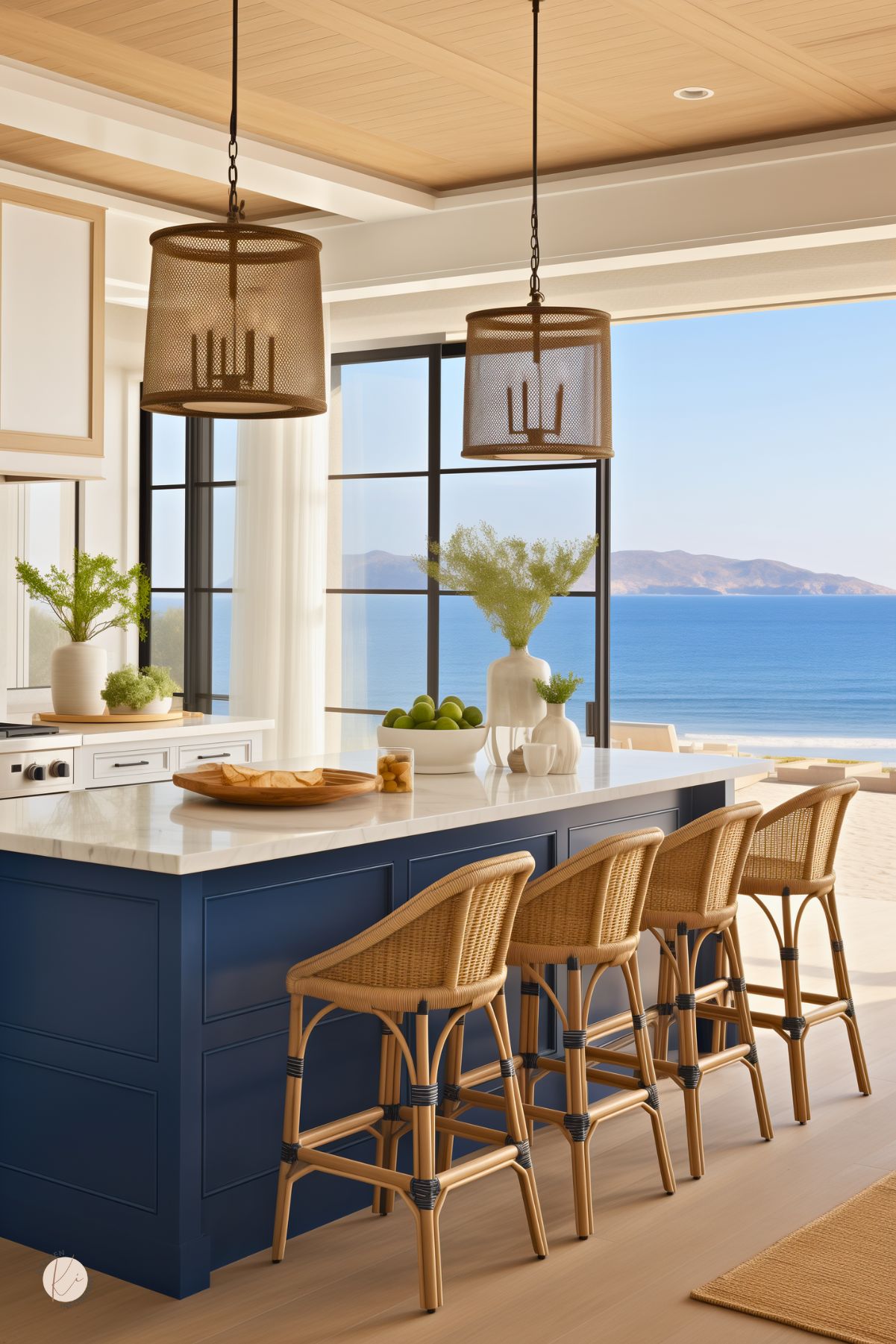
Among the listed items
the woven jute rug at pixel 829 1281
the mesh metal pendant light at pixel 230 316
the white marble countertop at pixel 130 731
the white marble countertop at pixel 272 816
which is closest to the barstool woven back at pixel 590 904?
the white marble countertop at pixel 272 816

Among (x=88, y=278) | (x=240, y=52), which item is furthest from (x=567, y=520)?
(x=240, y=52)

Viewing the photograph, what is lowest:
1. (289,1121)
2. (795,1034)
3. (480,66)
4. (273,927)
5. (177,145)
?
(795,1034)

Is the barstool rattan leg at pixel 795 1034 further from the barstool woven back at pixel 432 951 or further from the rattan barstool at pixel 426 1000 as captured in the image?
the barstool woven back at pixel 432 951

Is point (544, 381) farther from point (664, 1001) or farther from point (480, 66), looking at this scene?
point (664, 1001)

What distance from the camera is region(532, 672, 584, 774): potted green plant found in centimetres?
440

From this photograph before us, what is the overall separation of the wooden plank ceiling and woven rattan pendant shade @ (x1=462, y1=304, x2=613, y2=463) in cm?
95

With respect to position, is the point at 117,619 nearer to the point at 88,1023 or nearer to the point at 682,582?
the point at 88,1023

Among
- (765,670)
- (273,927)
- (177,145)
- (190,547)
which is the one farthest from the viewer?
(765,670)

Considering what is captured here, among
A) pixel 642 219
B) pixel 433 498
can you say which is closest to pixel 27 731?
pixel 433 498

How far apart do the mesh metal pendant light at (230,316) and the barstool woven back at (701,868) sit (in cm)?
157

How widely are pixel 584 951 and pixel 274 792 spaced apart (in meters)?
0.84

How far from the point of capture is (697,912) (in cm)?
392

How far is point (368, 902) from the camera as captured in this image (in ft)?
11.8

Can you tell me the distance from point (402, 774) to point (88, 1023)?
1.10 metres
